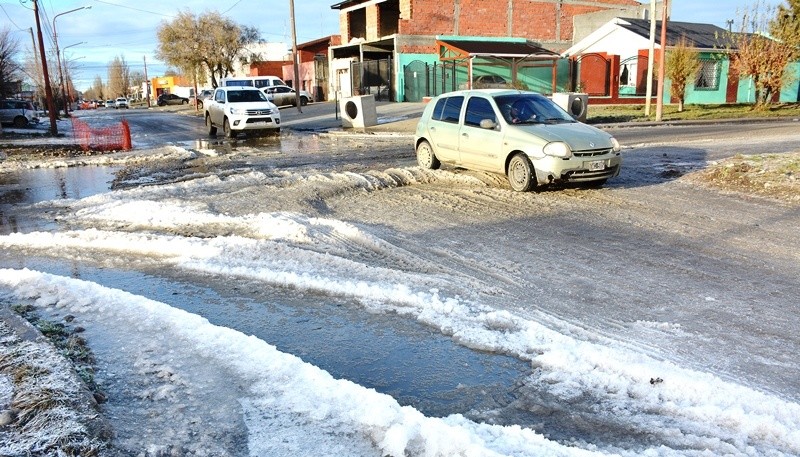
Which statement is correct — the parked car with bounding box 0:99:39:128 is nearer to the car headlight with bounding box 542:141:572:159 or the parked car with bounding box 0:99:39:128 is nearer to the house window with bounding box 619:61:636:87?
the house window with bounding box 619:61:636:87

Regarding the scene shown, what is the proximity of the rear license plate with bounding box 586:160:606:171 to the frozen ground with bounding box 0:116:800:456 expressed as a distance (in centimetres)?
44

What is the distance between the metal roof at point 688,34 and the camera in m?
34.0

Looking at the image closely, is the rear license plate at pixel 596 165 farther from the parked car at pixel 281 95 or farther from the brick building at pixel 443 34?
the parked car at pixel 281 95

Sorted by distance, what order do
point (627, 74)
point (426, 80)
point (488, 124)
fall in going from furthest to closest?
point (426, 80), point (627, 74), point (488, 124)

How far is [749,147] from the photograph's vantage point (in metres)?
14.8

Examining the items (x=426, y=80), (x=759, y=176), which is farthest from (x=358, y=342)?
(x=426, y=80)

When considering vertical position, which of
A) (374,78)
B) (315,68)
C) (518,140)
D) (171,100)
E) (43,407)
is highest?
(315,68)

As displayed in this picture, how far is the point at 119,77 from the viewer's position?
14062 centimetres

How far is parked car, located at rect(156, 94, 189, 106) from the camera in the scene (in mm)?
84312

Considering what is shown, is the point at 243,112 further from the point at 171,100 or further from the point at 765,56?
the point at 171,100

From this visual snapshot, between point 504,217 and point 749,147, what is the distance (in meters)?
9.30

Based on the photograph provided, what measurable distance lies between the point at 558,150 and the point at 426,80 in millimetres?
32292

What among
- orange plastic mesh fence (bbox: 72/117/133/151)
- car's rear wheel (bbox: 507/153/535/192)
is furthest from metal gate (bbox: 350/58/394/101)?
car's rear wheel (bbox: 507/153/535/192)

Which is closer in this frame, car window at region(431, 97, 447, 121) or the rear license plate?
the rear license plate
